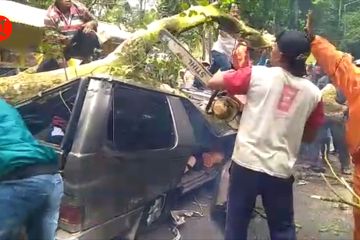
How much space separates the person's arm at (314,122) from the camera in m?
3.69

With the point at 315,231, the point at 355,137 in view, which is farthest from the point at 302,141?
the point at 315,231

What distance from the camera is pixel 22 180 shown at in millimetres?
3145

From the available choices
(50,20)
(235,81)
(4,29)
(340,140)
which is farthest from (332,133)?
(4,29)

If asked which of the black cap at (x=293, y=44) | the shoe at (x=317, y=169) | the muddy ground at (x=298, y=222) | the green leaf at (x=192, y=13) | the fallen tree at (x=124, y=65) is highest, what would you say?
the black cap at (x=293, y=44)

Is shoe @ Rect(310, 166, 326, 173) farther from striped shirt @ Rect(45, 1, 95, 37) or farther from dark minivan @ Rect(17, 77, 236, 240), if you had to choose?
striped shirt @ Rect(45, 1, 95, 37)

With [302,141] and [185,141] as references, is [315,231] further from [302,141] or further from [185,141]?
[302,141]

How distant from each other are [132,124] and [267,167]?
4.71ft

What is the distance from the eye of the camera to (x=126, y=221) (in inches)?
170

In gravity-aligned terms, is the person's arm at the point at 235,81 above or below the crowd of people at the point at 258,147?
above

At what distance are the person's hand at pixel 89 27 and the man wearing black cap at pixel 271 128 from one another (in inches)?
143

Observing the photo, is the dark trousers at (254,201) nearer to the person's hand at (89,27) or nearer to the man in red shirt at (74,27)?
the man in red shirt at (74,27)

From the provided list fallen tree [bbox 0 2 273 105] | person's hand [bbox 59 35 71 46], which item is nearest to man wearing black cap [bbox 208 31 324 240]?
fallen tree [bbox 0 2 273 105]

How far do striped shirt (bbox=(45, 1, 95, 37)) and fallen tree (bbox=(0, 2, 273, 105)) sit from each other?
107cm

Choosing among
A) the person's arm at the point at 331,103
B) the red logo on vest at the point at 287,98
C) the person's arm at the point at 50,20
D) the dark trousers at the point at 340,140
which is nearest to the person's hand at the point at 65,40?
the person's arm at the point at 50,20
